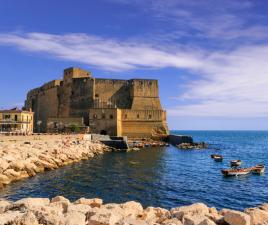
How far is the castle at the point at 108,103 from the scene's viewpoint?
51625mm

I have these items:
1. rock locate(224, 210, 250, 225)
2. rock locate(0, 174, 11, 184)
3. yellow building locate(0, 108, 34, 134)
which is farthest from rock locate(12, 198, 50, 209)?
yellow building locate(0, 108, 34, 134)

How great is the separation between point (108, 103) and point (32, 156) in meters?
32.2

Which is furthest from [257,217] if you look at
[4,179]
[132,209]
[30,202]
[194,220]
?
[4,179]

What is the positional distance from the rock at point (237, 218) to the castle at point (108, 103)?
1695 inches

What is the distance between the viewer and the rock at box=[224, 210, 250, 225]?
7.96m

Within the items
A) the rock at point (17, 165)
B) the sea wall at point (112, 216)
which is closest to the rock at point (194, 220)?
the sea wall at point (112, 216)

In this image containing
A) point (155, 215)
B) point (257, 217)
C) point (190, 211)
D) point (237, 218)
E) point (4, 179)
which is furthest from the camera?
point (4, 179)

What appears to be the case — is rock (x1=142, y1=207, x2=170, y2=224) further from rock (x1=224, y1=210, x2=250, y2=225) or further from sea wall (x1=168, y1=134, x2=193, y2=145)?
sea wall (x1=168, y1=134, x2=193, y2=145)

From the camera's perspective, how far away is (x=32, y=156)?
80.6ft

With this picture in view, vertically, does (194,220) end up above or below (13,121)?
below

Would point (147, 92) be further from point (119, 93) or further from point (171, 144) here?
point (171, 144)

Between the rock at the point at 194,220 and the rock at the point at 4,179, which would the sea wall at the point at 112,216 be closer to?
the rock at the point at 194,220

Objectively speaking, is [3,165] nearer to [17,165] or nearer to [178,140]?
[17,165]

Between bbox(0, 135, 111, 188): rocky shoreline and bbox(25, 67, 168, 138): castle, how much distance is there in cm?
1198
